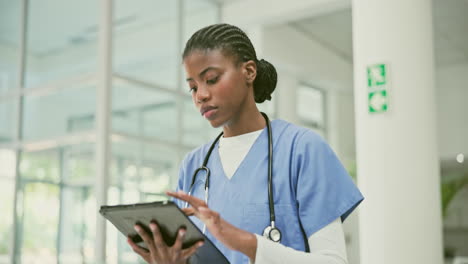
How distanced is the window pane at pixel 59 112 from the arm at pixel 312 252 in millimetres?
3988

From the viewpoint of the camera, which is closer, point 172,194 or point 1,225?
point 172,194

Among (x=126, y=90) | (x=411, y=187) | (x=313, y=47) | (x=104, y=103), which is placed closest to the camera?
(x=411, y=187)

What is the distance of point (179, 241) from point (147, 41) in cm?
465

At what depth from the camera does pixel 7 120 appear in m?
5.51

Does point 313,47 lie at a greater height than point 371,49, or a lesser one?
greater

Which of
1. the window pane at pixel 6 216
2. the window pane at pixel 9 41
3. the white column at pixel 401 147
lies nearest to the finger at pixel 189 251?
the white column at pixel 401 147

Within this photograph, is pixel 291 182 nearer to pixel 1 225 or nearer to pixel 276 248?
pixel 276 248

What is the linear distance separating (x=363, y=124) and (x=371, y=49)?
1.59 feet

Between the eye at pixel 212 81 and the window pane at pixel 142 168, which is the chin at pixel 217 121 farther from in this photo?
the window pane at pixel 142 168

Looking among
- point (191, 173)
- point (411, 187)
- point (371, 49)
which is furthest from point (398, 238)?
point (191, 173)

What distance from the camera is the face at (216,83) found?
1.13 meters

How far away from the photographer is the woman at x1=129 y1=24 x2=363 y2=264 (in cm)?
104

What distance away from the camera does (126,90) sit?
4973 mm

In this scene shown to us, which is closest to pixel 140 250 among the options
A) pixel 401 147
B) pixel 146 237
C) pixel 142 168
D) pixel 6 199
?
pixel 146 237
